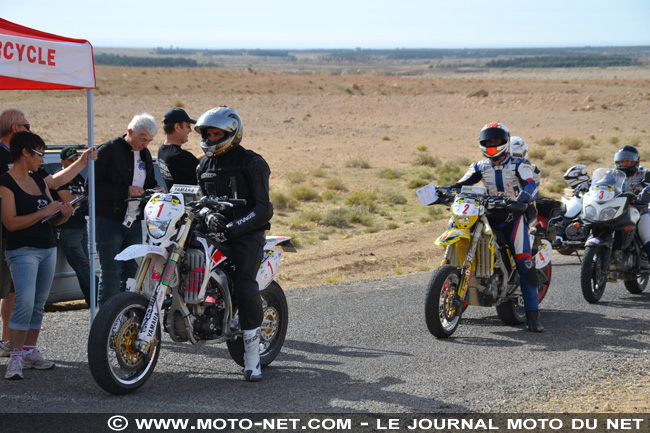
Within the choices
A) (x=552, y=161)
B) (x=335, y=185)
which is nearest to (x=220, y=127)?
(x=335, y=185)

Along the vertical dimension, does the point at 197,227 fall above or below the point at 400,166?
above

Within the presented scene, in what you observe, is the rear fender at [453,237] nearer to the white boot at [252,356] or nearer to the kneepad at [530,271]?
the kneepad at [530,271]

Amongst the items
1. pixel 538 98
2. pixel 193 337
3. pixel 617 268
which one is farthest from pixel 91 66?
pixel 538 98

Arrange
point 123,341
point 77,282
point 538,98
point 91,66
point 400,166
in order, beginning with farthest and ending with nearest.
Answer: point 538,98 → point 400,166 → point 77,282 → point 91,66 → point 123,341

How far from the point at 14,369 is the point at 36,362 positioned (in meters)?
0.31

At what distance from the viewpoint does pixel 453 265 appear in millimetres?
7938

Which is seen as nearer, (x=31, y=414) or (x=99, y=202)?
(x=31, y=414)

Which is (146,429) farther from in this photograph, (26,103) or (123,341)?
(26,103)

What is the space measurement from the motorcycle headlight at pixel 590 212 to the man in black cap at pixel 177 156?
18.1 feet

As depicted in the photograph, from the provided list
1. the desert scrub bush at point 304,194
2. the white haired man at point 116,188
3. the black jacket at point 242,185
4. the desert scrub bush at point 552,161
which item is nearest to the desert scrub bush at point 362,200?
the desert scrub bush at point 304,194

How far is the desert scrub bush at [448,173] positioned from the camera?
1045 inches

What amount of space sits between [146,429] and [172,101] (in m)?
52.3

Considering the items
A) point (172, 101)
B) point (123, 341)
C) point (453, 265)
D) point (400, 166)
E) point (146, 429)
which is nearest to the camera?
point (146, 429)

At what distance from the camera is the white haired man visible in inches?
289
